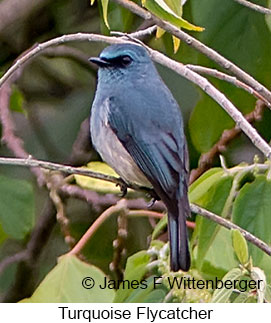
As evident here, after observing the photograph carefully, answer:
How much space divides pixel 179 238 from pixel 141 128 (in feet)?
0.81

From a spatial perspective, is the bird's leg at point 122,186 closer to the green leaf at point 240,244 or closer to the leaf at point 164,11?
the green leaf at point 240,244

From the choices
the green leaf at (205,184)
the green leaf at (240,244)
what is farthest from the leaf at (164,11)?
the green leaf at (205,184)

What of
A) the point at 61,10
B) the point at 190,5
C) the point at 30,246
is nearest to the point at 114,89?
the point at 190,5

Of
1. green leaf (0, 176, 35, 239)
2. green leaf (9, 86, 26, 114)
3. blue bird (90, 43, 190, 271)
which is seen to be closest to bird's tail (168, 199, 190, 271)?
blue bird (90, 43, 190, 271)

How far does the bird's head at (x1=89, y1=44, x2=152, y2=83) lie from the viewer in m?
1.85

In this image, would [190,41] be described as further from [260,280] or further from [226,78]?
[260,280]

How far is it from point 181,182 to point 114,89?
260 mm

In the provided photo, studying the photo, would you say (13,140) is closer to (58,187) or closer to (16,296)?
(58,187)

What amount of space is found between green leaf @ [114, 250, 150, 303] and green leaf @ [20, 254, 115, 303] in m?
0.03

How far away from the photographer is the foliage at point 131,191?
1801mm

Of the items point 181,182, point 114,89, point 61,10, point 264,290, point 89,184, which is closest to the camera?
point 264,290

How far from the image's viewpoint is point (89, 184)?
212 centimetres

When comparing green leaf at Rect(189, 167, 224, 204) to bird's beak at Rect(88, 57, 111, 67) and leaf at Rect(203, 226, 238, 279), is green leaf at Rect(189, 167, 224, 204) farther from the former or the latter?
bird's beak at Rect(88, 57, 111, 67)
